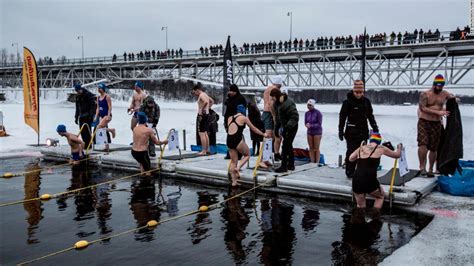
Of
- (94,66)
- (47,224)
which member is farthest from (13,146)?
(94,66)

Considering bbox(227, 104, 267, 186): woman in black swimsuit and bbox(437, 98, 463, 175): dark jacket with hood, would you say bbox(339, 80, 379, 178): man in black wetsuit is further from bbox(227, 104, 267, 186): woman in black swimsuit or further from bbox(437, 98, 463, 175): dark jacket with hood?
bbox(227, 104, 267, 186): woman in black swimsuit

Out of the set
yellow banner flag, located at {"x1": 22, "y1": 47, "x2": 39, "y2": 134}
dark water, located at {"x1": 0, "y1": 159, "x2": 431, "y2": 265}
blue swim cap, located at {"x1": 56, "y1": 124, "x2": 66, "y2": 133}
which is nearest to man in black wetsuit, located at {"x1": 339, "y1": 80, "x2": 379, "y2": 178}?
dark water, located at {"x1": 0, "y1": 159, "x2": 431, "y2": 265}

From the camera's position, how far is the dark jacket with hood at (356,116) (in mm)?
8055

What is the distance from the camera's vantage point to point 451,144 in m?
7.85

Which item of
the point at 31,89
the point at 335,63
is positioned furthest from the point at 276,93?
the point at 335,63

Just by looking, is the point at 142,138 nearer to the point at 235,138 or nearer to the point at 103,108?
the point at 235,138

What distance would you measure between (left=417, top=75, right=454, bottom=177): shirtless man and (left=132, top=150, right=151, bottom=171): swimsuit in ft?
20.6

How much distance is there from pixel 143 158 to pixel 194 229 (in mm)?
4420

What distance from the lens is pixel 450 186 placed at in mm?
7637

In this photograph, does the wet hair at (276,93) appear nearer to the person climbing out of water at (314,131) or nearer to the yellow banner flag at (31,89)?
the person climbing out of water at (314,131)

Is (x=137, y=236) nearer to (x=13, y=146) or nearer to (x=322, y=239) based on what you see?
(x=322, y=239)

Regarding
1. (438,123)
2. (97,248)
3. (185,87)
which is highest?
(185,87)

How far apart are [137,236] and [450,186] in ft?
18.7

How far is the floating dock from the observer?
7.53 m
